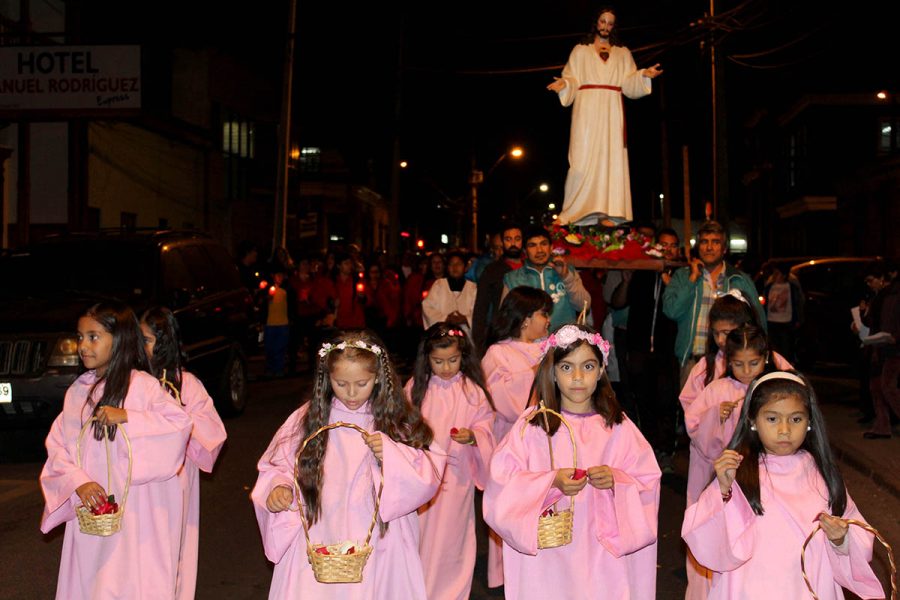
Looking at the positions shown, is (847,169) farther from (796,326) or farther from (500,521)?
(500,521)

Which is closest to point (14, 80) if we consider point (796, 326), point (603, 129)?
point (603, 129)

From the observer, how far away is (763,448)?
14.6 ft

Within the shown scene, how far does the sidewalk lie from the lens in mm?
9484

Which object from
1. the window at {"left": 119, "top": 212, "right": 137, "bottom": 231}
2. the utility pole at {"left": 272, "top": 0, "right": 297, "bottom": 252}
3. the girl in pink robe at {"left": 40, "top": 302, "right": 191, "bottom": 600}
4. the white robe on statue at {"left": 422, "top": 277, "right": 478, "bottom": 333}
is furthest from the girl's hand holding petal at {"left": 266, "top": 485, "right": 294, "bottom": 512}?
the window at {"left": 119, "top": 212, "right": 137, "bottom": 231}

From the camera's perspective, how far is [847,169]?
40.8m

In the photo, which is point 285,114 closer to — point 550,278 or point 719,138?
point 719,138

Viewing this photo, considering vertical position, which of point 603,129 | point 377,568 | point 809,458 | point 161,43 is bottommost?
point 377,568

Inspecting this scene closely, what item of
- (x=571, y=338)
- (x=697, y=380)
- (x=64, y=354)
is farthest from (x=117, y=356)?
(x=64, y=354)

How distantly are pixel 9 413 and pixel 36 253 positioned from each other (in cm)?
239

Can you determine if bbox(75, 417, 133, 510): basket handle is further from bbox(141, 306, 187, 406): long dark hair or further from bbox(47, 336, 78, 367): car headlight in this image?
bbox(47, 336, 78, 367): car headlight

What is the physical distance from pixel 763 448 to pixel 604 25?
6.71 m

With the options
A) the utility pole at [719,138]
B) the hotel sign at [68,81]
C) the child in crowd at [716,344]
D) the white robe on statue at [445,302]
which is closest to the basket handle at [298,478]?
the child in crowd at [716,344]

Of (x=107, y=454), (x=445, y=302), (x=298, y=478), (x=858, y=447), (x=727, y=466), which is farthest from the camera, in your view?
(x=445, y=302)

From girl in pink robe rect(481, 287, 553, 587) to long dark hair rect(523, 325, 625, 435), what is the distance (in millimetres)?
1857
